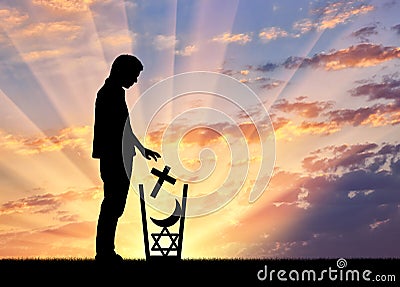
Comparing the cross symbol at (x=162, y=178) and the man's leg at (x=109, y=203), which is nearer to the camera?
the man's leg at (x=109, y=203)

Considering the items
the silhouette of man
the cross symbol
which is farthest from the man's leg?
the cross symbol

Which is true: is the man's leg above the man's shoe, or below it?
above

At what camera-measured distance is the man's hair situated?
43.5 feet

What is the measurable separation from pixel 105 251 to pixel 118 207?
903 millimetres

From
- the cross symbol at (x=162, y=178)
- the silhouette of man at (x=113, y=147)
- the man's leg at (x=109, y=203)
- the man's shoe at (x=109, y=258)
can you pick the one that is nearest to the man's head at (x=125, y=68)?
the silhouette of man at (x=113, y=147)

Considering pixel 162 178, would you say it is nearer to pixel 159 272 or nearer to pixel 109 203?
pixel 109 203

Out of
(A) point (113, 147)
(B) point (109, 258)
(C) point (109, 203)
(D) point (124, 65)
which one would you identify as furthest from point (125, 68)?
(B) point (109, 258)

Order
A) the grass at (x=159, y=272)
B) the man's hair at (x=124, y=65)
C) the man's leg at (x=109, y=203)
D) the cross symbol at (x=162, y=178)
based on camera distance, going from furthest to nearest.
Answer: the cross symbol at (x=162, y=178) → the man's hair at (x=124, y=65) → the man's leg at (x=109, y=203) → the grass at (x=159, y=272)

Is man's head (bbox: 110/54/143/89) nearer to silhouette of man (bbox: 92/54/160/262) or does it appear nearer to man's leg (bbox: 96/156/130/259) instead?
silhouette of man (bbox: 92/54/160/262)

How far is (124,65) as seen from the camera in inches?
522

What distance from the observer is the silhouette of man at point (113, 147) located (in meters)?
13.0

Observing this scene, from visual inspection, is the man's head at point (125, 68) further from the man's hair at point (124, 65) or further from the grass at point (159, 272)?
the grass at point (159, 272)

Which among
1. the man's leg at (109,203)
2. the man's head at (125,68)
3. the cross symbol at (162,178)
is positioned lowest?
the man's leg at (109,203)

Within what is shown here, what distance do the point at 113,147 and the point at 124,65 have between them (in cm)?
167
